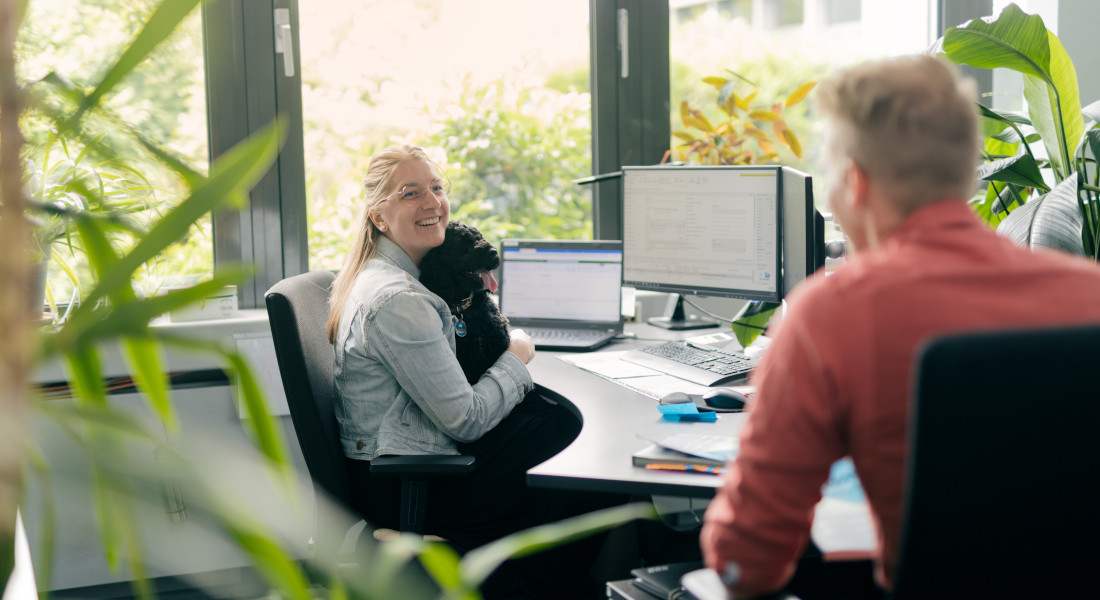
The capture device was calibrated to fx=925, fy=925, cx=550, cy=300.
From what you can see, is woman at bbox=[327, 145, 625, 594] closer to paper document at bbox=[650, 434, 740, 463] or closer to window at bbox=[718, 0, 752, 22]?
paper document at bbox=[650, 434, 740, 463]

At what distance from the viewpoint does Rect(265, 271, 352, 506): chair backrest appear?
1654 mm

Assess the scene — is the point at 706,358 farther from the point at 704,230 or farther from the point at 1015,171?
the point at 1015,171

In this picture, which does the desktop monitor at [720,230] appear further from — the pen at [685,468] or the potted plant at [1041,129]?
the pen at [685,468]

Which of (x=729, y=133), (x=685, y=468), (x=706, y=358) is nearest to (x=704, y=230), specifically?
(x=706, y=358)

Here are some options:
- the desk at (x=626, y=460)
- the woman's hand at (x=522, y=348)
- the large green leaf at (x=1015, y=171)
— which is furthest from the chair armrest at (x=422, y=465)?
the large green leaf at (x=1015, y=171)

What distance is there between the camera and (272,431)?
0.62 metres

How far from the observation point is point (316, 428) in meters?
1.69

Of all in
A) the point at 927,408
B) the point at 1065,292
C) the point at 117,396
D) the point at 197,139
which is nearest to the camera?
the point at 927,408

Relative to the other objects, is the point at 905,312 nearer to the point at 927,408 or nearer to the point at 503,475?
the point at 927,408

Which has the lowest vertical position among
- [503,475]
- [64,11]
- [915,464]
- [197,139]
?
[503,475]

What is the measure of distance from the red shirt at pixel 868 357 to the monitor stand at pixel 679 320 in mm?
1816

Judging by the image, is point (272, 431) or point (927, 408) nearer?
point (272, 431)

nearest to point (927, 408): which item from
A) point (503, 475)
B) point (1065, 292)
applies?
point (1065, 292)

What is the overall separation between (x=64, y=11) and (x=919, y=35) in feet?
9.50
